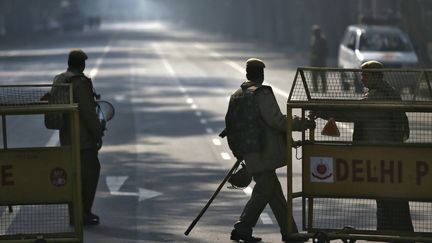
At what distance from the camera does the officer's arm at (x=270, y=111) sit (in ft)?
38.2

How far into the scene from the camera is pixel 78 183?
37.2 ft

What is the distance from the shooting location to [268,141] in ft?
38.7

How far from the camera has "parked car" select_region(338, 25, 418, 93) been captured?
36188mm

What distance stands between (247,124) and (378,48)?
85.8ft

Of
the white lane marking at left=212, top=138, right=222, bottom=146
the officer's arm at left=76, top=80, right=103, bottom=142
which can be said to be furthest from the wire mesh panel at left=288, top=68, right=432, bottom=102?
the white lane marking at left=212, top=138, right=222, bottom=146

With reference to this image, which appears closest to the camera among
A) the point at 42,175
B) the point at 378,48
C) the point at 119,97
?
the point at 42,175

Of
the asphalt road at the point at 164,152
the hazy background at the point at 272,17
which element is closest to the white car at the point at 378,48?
the asphalt road at the point at 164,152

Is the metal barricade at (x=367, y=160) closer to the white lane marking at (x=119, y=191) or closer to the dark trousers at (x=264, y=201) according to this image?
the dark trousers at (x=264, y=201)

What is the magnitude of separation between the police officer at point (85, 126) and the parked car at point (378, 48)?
74.6 feet

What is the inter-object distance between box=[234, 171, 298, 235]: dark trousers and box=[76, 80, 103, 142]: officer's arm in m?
1.95

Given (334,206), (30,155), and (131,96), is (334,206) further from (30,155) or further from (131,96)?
(131,96)

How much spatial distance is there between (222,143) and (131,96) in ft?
44.4

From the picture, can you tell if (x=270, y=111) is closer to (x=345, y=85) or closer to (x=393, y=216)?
(x=345, y=85)

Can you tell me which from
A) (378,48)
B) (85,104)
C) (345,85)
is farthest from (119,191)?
(378,48)
